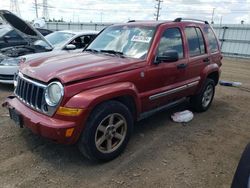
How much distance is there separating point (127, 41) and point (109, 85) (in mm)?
1231

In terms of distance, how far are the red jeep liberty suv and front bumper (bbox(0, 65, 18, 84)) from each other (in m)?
2.83

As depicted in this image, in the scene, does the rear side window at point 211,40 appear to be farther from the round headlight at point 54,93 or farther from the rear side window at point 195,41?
the round headlight at point 54,93

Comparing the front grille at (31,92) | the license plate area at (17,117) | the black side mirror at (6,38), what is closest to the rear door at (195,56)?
the front grille at (31,92)

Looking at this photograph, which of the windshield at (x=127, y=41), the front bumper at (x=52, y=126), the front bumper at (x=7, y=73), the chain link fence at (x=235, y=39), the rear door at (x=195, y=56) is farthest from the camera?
the chain link fence at (x=235, y=39)

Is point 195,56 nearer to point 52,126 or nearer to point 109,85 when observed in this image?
point 109,85

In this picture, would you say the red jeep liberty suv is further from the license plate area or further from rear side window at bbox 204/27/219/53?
rear side window at bbox 204/27/219/53

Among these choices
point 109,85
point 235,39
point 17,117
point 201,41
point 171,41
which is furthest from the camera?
point 235,39

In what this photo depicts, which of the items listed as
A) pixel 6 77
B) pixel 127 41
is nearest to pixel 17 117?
pixel 127 41

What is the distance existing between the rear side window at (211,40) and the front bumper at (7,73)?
4690 mm

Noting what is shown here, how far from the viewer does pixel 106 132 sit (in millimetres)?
3525

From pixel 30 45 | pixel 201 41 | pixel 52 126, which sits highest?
pixel 201 41

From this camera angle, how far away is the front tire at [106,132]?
329 cm

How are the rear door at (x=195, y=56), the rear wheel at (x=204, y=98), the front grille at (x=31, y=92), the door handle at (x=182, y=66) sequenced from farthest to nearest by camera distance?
the rear wheel at (x=204, y=98) < the rear door at (x=195, y=56) < the door handle at (x=182, y=66) < the front grille at (x=31, y=92)

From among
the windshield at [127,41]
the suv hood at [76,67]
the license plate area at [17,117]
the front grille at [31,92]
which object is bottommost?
the license plate area at [17,117]
